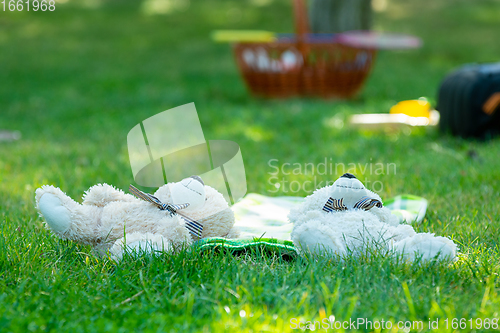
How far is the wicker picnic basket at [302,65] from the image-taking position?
19.0 ft

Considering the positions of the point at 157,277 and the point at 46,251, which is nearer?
the point at 157,277

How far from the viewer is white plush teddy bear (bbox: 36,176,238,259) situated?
5.47 ft

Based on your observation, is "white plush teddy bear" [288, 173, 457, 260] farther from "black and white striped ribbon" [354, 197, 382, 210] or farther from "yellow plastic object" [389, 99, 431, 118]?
"yellow plastic object" [389, 99, 431, 118]

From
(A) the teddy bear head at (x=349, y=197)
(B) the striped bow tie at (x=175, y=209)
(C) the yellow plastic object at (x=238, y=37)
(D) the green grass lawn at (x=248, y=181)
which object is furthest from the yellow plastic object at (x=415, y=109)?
(B) the striped bow tie at (x=175, y=209)

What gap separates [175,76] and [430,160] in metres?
5.67

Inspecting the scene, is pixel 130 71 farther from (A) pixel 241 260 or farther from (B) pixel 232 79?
(A) pixel 241 260

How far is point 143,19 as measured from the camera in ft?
40.9

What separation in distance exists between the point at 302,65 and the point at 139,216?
14.9 feet

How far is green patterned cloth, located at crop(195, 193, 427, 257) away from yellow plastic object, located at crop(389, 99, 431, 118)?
7.40ft

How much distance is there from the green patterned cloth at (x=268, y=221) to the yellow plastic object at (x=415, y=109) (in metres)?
2.26

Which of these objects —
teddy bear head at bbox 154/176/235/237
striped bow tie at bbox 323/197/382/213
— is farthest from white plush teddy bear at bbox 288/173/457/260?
teddy bear head at bbox 154/176/235/237

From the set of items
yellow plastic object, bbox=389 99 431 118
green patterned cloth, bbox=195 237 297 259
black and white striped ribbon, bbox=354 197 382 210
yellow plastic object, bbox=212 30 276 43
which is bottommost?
yellow plastic object, bbox=389 99 431 118

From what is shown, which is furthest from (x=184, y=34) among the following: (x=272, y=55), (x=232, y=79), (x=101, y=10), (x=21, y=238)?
(x=21, y=238)

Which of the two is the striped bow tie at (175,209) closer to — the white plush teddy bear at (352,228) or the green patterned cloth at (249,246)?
the green patterned cloth at (249,246)
